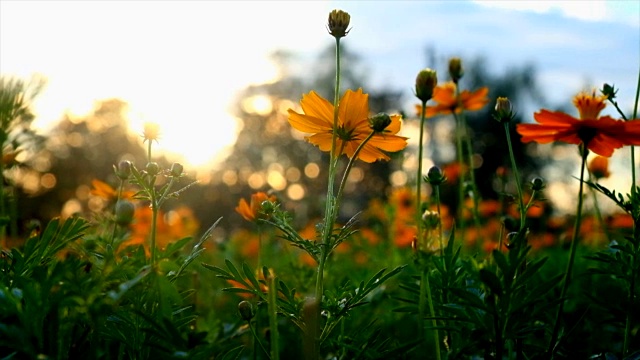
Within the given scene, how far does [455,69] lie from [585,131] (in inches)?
32.5

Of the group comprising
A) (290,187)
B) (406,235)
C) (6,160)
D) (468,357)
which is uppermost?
(6,160)

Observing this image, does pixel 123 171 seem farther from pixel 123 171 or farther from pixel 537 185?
pixel 537 185

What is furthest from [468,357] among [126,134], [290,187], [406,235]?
[290,187]

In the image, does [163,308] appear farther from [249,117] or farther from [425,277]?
[249,117]

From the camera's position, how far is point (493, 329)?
2.50 feet

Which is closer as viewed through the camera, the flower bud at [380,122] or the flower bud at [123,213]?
the flower bud at [123,213]

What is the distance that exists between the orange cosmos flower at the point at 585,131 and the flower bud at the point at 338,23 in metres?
0.30

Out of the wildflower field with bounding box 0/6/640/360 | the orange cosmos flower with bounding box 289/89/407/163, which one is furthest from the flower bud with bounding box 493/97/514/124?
the orange cosmos flower with bounding box 289/89/407/163

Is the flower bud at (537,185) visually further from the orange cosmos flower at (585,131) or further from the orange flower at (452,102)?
the orange flower at (452,102)

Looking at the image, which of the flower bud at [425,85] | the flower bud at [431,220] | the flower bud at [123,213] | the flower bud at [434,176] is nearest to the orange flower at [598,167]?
the flower bud at [434,176]

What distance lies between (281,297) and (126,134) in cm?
1842

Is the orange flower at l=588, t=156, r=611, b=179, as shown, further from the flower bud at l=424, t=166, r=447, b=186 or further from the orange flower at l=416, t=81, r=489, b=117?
the flower bud at l=424, t=166, r=447, b=186

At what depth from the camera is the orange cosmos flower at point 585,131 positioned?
3.22 feet

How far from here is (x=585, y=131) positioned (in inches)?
39.7
